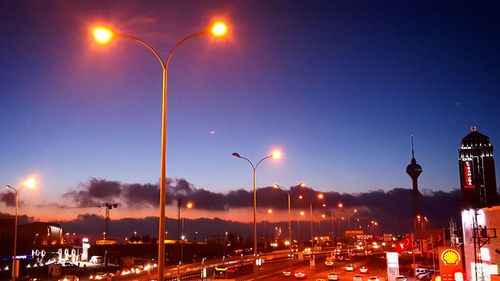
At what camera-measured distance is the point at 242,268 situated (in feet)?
249

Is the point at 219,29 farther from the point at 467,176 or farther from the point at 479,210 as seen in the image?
the point at 467,176

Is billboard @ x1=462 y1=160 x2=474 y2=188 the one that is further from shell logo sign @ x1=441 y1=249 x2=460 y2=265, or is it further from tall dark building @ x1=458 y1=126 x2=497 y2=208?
shell logo sign @ x1=441 y1=249 x2=460 y2=265

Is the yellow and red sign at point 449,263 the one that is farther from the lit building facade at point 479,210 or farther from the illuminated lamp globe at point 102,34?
the illuminated lamp globe at point 102,34

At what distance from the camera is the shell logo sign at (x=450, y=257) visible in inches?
1737

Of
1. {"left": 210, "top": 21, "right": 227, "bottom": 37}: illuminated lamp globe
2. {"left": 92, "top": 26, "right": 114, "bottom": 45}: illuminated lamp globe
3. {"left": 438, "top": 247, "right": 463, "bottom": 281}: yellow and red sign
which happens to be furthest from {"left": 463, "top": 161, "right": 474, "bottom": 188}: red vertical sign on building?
{"left": 92, "top": 26, "right": 114, "bottom": 45}: illuminated lamp globe

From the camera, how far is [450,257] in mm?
44281

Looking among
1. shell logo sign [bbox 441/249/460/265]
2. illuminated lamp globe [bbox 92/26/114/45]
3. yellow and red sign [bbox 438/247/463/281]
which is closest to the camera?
illuminated lamp globe [bbox 92/26/114/45]

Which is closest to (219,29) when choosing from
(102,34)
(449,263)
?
(102,34)

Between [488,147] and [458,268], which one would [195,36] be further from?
[488,147]

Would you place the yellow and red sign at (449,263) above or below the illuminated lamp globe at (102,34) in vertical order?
below

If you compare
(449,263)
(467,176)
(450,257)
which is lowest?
(449,263)

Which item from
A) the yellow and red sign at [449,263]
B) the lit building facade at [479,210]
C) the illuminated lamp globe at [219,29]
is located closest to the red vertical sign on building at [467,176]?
the lit building facade at [479,210]

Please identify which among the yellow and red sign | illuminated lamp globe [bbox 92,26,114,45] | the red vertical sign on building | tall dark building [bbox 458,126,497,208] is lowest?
the yellow and red sign

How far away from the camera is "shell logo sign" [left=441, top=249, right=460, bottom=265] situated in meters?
44.1
